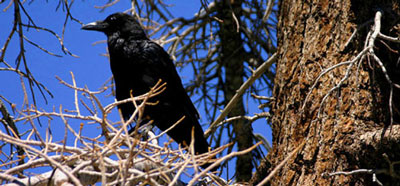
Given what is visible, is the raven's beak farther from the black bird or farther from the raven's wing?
the raven's wing

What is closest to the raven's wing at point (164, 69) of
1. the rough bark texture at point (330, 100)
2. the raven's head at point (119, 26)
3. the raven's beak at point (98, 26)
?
the raven's head at point (119, 26)

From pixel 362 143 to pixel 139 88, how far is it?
2.91 metres

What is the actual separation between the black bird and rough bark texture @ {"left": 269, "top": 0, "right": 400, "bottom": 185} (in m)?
1.83

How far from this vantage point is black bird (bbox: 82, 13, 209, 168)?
5352 millimetres

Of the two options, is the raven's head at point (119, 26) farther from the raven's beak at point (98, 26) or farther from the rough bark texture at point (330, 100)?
the rough bark texture at point (330, 100)

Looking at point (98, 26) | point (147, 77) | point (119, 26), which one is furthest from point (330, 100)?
point (98, 26)

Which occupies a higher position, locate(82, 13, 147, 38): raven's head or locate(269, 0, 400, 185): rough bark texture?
locate(82, 13, 147, 38): raven's head

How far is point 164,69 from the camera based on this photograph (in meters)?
5.55

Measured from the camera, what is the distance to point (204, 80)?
6.51 m

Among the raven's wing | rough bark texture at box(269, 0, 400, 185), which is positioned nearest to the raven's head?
the raven's wing

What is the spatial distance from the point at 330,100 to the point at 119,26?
3.32 metres

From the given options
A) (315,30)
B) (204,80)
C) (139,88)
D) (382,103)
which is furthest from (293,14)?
(204,80)

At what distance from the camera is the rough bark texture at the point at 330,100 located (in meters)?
3.03

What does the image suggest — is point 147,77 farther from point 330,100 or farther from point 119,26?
point 330,100
